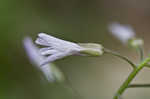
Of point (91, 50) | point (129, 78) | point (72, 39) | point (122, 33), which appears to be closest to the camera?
point (129, 78)

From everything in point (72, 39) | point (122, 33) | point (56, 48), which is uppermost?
point (56, 48)

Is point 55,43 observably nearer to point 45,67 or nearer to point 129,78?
point 129,78

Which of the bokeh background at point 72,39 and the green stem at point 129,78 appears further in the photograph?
the bokeh background at point 72,39

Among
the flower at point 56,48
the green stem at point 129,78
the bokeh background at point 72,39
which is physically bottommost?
the bokeh background at point 72,39

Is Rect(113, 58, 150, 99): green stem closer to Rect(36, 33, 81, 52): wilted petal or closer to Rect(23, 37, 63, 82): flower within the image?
Rect(36, 33, 81, 52): wilted petal

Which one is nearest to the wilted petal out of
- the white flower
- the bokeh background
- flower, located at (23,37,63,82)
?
flower, located at (23,37,63,82)

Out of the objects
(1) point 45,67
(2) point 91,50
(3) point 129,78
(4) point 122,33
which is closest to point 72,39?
(4) point 122,33

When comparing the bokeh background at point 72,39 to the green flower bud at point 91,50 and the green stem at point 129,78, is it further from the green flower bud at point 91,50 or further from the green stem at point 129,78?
the green stem at point 129,78

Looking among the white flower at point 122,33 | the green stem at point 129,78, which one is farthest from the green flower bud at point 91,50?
the white flower at point 122,33
